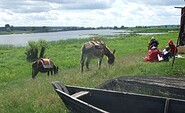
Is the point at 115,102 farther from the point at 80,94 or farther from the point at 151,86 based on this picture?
the point at 151,86

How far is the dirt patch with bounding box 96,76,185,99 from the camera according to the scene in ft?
31.2

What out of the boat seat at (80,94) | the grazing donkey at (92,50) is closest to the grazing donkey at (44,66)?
the grazing donkey at (92,50)

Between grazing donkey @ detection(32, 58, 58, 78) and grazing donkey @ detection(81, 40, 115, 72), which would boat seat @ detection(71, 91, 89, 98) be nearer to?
grazing donkey @ detection(81, 40, 115, 72)

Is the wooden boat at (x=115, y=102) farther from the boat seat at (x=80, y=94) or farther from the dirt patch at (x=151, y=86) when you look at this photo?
the dirt patch at (x=151, y=86)

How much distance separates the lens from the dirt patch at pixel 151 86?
31.2 ft

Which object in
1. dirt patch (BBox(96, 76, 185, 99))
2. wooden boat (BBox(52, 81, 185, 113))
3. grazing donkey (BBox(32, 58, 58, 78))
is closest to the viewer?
wooden boat (BBox(52, 81, 185, 113))

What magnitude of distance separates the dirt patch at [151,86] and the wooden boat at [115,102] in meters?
1.19

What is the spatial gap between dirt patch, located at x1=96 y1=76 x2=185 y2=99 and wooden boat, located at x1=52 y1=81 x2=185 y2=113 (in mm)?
1194

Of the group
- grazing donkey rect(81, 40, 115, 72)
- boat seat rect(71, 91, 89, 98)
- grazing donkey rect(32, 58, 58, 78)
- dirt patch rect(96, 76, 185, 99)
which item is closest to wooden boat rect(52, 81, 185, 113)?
boat seat rect(71, 91, 89, 98)

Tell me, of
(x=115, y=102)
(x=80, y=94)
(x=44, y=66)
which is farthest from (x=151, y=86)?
(x=44, y=66)

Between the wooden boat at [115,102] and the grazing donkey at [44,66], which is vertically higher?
the wooden boat at [115,102]

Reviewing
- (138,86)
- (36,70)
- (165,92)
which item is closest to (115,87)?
(138,86)

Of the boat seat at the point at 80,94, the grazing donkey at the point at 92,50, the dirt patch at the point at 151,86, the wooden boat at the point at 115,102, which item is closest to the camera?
the wooden boat at the point at 115,102

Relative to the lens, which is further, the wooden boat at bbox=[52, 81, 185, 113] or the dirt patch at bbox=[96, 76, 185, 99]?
the dirt patch at bbox=[96, 76, 185, 99]
